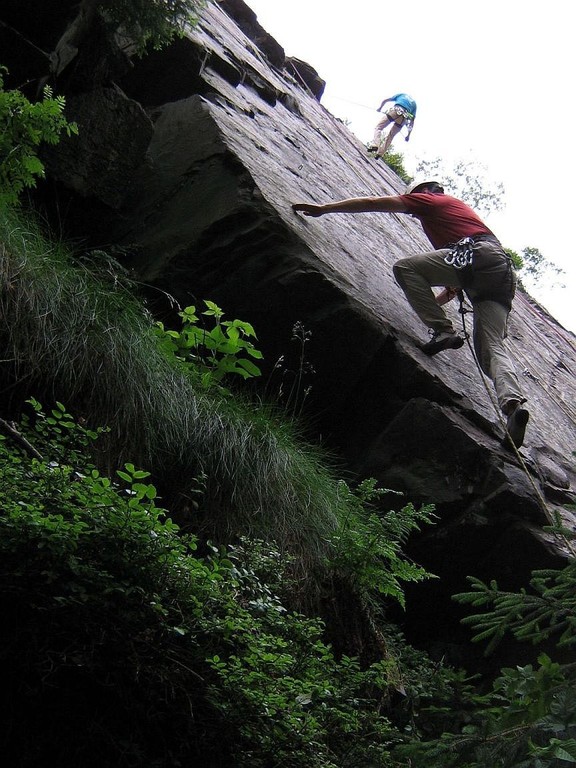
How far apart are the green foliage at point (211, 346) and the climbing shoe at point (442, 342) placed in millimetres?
1490

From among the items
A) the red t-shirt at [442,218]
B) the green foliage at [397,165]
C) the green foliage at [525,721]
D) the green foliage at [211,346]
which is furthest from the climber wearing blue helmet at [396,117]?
the green foliage at [525,721]

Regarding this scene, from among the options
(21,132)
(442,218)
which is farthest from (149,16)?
(442,218)

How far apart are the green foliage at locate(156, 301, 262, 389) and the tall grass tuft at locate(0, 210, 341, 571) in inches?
6.9

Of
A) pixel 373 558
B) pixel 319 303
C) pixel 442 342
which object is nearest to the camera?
pixel 373 558

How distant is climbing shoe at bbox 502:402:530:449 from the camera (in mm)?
6254

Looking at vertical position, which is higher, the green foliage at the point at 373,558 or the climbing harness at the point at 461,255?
the climbing harness at the point at 461,255

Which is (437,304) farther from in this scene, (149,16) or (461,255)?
(149,16)

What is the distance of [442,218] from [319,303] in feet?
5.56

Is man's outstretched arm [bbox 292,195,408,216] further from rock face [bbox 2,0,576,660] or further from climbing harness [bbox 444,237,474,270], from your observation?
climbing harness [bbox 444,237,474,270]

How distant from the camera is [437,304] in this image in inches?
274

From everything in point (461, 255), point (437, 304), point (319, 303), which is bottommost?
point (319, 303)

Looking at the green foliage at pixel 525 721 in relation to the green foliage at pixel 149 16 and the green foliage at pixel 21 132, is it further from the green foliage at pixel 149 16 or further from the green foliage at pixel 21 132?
the green foliage at pixel 149 16

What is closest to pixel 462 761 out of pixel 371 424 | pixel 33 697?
pixel 33 697

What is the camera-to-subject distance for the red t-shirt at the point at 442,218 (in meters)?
7.16
